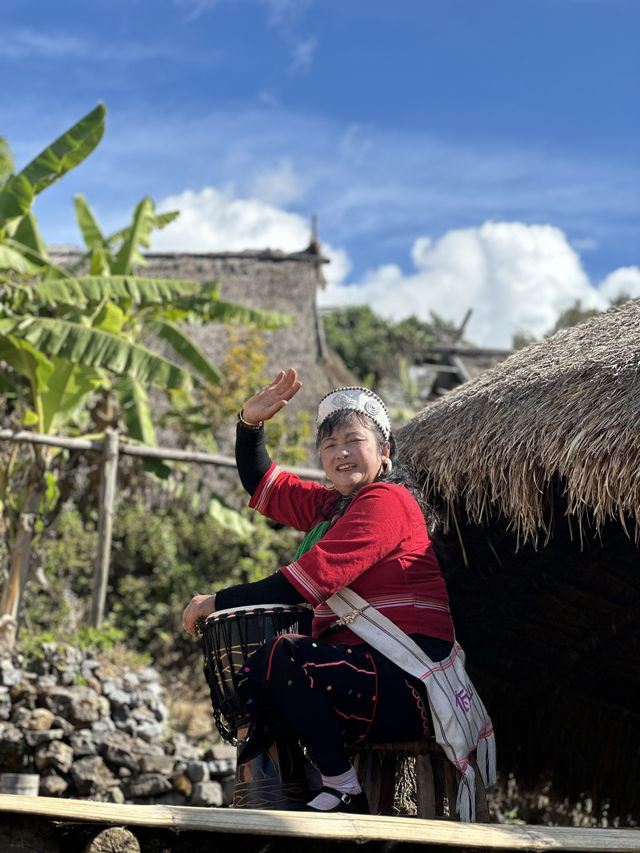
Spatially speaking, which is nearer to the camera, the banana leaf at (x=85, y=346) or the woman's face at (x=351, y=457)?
the woman's face at (x=351, y=457)

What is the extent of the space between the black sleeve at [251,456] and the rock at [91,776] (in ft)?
10.6

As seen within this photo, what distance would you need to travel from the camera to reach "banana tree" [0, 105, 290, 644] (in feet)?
24.7

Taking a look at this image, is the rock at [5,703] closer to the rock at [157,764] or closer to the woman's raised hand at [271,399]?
the rock at [157,764]

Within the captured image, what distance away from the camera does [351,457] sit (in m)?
3.18

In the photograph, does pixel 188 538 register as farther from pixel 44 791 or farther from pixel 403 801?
pixel 403 801

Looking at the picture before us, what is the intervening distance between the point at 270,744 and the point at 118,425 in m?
7.52

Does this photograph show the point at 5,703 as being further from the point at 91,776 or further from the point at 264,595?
the point at 264,595

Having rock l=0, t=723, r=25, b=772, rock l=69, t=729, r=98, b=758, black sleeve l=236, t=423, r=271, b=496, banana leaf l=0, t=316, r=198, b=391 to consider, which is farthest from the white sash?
banana leaf l=0, t=316, r=198, b=391

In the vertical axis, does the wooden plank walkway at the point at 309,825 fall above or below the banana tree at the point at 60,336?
below

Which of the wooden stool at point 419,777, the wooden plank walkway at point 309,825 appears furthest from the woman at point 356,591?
the wooden plank walkway at point 309,825

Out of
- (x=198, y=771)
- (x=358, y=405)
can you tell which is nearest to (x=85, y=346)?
(x=198, y=771)

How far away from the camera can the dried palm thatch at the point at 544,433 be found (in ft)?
10.7

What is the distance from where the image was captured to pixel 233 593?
3.01 metres

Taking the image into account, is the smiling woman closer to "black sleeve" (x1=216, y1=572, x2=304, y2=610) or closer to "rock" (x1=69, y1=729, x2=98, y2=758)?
"black sleeve" (x1=216, y1=572, x2=304, y2=610)
